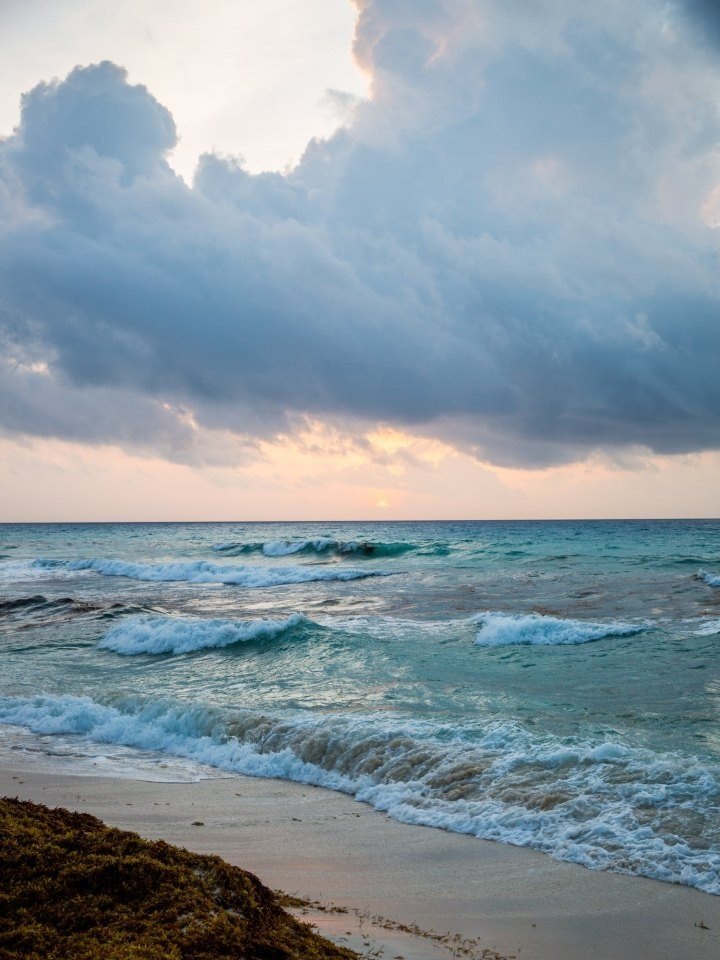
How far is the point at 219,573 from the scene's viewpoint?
38781 mm

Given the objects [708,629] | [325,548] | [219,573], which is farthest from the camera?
[325,548]

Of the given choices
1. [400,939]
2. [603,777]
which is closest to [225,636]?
[603,777]

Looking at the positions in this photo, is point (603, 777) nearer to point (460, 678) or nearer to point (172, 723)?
point (460, 678)

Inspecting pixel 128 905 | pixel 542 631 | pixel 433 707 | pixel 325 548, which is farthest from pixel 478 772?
pixel 325 548

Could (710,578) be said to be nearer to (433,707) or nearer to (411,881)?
(433,707)

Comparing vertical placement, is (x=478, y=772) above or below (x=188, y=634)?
above

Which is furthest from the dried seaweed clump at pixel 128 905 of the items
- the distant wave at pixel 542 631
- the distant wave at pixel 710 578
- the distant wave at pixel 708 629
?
the distant wave at pixel 710 578

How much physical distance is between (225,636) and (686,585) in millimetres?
17717

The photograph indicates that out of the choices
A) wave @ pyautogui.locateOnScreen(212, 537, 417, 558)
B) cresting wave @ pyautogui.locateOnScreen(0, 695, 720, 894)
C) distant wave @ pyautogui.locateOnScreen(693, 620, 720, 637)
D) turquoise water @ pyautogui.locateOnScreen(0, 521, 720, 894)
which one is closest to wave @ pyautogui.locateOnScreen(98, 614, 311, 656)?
turquoise water @ pyautogui.locateOnScreen(0, 521, 720, 894)

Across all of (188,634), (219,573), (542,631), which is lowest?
(219,573)

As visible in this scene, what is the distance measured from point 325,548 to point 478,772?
46710mm

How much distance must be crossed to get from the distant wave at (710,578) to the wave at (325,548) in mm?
22645

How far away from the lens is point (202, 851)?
5.46 m

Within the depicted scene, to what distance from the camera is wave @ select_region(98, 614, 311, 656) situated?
15.9 metres
